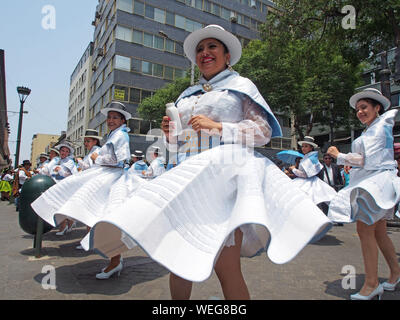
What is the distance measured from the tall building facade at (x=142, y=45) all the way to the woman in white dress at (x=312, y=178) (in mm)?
19618

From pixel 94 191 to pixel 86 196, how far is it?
13cm

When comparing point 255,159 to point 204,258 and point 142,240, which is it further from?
point 142,240

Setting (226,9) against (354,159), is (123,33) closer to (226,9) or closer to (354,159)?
(226,9)

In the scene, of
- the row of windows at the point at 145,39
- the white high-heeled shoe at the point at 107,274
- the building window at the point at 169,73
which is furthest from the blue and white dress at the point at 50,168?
the building window at the point at 169,73

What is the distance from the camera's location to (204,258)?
136cm

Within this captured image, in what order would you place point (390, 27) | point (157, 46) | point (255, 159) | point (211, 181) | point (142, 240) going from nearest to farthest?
1. point (142, 240)
2. point (211, 181)
3. point (255, 159)
4. point (390, 27)
5. point (157, 46)

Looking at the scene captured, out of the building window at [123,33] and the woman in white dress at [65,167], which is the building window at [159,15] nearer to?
the building window at [123,33]

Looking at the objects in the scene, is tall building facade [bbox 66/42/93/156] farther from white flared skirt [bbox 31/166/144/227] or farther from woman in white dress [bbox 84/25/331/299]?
woman in white dress [bbox 84/25/331/299]

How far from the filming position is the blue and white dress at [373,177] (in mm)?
2879

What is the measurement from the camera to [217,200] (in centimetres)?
160

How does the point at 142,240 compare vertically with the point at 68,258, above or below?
above

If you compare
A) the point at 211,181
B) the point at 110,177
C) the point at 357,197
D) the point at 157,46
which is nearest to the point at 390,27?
the point at 357,197

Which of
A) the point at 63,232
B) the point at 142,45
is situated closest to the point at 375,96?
the point at 63,232
